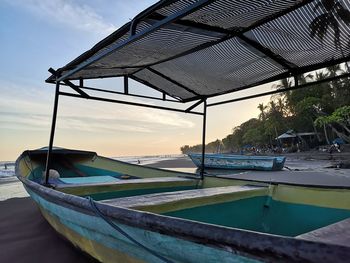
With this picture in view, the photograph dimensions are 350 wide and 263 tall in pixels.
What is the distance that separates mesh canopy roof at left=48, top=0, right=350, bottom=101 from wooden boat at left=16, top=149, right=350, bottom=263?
1563 millimetres

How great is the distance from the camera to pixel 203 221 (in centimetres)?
314

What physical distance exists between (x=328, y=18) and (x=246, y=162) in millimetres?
17795

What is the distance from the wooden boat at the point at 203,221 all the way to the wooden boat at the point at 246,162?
14.5 m

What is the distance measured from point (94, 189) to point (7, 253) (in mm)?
1491

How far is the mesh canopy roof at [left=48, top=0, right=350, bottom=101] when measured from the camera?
2598 millimetres

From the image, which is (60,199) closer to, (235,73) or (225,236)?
(225,236)

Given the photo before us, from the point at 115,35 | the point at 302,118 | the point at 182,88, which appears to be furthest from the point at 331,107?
the point at 115,35

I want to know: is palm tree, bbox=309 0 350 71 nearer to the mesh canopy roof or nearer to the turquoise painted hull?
the mesh canopy roof

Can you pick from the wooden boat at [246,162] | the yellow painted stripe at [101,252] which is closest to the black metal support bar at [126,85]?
the yellow painted stripe at [101,252]

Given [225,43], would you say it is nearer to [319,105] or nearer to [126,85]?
[126,85]

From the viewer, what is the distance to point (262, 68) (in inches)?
162

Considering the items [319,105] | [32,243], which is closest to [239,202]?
[32,243]

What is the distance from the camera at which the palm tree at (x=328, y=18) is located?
267cm

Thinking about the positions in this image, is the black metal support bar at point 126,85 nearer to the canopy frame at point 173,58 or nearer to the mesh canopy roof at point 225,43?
the canopy frame at point 173,58
